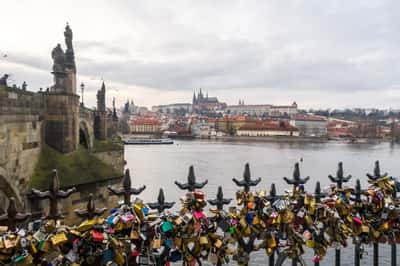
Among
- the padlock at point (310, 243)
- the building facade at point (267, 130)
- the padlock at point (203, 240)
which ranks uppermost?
the padlock at point (203, 240)

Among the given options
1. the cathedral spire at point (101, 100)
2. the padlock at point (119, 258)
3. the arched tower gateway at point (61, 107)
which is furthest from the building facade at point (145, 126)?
the padlock at point (119, 258)

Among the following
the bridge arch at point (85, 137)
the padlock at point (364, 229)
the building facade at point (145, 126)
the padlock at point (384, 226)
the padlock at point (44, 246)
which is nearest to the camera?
the padlock at point (44, 246)

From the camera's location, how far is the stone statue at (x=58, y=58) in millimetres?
14766

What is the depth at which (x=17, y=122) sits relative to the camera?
11.1m

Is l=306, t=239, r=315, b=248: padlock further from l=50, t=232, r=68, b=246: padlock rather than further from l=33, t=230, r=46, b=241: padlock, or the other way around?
l=33, t=230, r=46, b=241: padlock

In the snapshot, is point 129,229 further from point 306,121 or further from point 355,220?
point 306,121

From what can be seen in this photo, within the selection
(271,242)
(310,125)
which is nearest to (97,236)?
(271,242)

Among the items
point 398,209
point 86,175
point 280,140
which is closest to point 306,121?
point 280,140

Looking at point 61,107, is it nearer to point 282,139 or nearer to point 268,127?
point 282,139

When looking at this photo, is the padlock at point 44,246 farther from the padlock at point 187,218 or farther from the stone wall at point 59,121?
the stone wall at point 59,121

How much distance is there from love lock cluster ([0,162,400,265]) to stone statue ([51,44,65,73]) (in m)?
12.6

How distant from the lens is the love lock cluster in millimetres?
2900

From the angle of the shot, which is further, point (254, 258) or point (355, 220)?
point (254, 258)

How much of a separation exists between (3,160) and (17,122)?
1.51m
